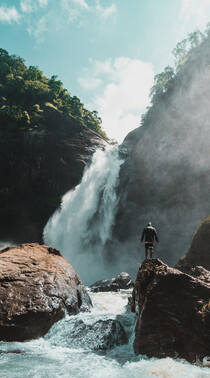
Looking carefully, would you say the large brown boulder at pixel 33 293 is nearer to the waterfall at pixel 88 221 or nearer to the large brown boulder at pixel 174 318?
the large brown boulder at pixel 174 318

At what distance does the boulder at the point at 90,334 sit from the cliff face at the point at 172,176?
65.8 feet

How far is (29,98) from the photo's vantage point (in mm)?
58812

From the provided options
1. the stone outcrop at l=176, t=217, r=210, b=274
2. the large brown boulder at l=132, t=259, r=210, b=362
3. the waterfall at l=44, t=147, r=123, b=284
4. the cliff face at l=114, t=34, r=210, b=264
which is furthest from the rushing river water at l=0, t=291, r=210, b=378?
the waterfall at l=44, t=147, r=123, b=284

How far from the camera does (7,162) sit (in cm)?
4353

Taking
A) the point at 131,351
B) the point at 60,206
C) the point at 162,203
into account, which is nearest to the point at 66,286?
the point at 131,351

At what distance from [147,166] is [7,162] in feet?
78.7

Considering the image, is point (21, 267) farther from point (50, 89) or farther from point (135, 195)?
point (50, 89)

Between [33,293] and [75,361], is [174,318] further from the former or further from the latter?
[33,293]

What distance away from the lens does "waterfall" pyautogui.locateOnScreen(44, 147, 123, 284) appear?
31.8 metres

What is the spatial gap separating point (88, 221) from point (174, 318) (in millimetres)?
28669

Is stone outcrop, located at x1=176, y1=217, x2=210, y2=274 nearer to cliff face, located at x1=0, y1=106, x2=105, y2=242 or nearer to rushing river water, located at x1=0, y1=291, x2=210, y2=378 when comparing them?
rushing river water, located at x1=0, y1=291, x2=210, y2=378

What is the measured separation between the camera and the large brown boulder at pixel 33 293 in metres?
7.50

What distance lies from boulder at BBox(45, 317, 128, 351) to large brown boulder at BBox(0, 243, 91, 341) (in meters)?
0.47

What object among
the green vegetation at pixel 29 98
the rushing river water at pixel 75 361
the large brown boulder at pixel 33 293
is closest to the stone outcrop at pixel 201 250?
the large brown boulder at pixel 33 293
